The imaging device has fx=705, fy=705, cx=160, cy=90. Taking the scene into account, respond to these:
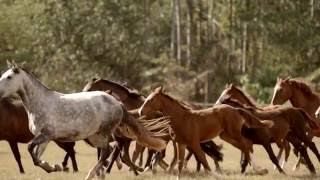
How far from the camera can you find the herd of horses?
1024cm

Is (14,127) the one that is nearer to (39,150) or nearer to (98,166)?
(98,166)

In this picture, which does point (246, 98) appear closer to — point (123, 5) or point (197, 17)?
point (123, 5)

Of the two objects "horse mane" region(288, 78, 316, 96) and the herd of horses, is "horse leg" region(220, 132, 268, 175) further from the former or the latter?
"horse mane" region(288, 78, 316, 96)

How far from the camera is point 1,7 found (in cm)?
4231

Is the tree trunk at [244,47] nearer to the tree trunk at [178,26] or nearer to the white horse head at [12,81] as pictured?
the tree trunk at [178,26]

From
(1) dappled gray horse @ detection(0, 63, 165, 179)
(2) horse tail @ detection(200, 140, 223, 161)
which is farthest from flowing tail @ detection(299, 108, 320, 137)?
(1) dappled gray horse @ detection(0, 63, 165, 179)

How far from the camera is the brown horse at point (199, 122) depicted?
11734 mm

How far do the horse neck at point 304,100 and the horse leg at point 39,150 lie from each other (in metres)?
6.74

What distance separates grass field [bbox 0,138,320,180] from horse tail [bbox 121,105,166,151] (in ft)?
1.88

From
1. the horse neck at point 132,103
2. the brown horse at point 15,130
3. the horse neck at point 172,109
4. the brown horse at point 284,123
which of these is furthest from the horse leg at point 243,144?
the brown horse at point 15,130

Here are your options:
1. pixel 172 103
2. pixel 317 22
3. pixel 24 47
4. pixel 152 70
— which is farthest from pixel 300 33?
pixel 172 103

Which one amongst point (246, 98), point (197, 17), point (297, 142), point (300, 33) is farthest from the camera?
point (197, 17)

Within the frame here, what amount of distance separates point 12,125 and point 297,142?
18.1ft

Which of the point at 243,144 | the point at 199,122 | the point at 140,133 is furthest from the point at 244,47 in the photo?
the point at 140,133
